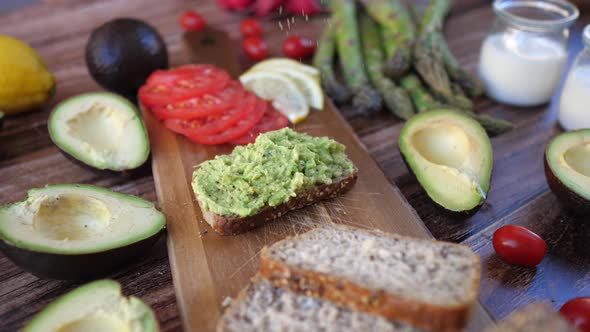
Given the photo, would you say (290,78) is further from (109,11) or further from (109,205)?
(109,11)

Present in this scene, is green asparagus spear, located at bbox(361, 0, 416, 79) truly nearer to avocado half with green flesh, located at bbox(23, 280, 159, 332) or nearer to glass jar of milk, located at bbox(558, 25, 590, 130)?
glass jar of milk, located at bbox(558, 25, 590, 130)

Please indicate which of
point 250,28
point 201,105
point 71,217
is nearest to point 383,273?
point 71,217

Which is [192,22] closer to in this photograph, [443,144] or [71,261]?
[443,144]

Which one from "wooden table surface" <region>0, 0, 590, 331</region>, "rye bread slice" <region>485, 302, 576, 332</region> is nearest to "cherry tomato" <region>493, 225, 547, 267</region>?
"wooden table surface" <region>0, 0, 590, 331</region>

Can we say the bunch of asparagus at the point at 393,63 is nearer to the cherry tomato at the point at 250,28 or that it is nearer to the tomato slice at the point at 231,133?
the cherry tomato at the point at 250,28

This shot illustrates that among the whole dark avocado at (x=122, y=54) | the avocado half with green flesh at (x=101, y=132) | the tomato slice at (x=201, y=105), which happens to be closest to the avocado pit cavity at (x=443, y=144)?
the tomato slice at (x=201, y=105)

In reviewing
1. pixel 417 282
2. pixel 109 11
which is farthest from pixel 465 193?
pixel 109 11
